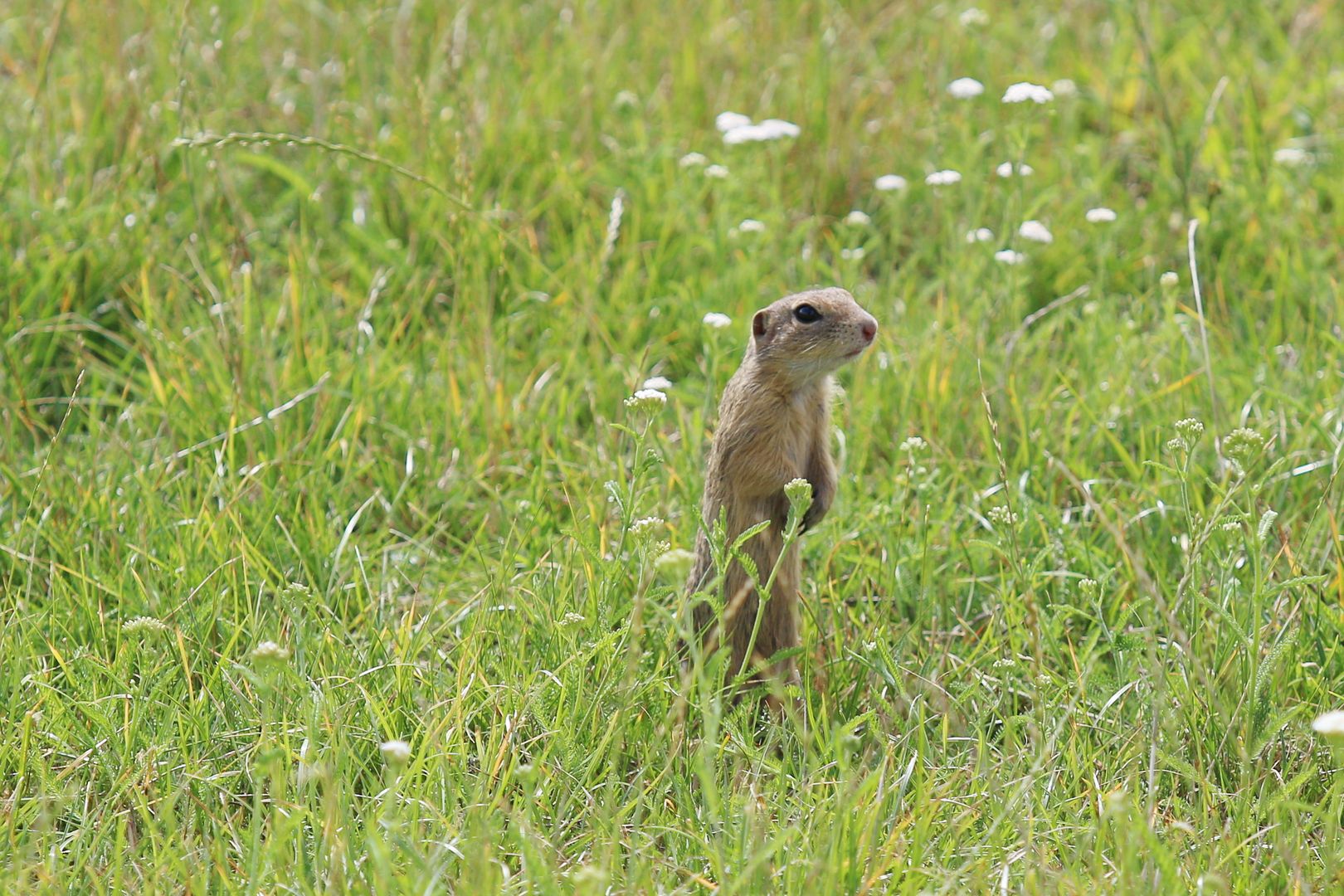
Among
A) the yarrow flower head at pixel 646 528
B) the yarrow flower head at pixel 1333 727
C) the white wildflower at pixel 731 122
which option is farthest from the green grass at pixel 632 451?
the yarrow flower head at pixel 1333 727

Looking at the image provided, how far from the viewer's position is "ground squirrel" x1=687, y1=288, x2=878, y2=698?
3.15 metres

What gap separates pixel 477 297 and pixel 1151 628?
8.43ft

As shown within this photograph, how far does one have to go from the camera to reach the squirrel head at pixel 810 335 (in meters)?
3.18

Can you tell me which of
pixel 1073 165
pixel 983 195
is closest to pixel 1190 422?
pixel 983 195

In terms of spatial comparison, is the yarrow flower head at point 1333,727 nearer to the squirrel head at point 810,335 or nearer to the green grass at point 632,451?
the green grass at point 632,451

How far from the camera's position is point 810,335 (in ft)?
10.5

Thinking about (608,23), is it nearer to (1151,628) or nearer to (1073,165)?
(1073,165)

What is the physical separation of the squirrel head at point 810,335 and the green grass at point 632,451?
0.35 meters

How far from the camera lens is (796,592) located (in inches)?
128

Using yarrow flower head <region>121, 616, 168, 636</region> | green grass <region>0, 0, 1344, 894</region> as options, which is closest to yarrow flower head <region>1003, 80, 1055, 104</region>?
green grass <region>0, 0, 1344, 894</region>

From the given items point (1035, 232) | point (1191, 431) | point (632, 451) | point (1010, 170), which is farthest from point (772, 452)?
point (1010, 170)

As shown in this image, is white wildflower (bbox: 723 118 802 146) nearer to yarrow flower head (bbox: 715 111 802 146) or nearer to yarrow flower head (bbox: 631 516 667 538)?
yarrow flower head (bbox: 715 111 802 146)

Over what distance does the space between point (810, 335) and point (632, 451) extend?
1052mm

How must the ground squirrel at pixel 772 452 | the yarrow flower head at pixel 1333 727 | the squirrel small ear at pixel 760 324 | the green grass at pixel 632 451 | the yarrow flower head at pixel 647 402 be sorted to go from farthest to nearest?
the squirrel small ear at pixel 760 324, the ground squirrel at pixel 772 452, the yarrow flower head at pixel 647 402, the green grass at pixel 632 451, the yarrow flower head at pixel 1333 727
